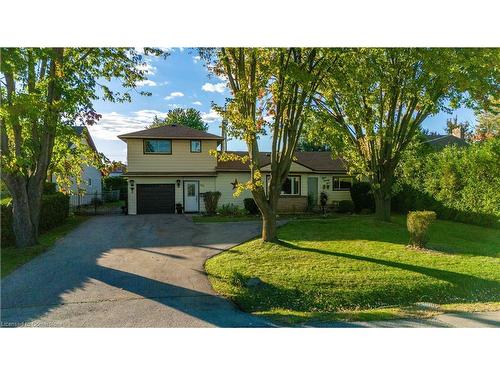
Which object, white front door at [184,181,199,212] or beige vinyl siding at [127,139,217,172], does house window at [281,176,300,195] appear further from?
white front door at [184,181,199,212]

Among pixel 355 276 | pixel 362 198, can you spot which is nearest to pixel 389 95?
pixel 355 276

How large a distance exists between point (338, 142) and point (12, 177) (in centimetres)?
883

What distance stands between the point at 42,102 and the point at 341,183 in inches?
620

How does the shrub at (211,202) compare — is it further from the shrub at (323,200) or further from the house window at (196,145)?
the shrub at (323,200)

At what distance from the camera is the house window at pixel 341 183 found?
61.5 ft

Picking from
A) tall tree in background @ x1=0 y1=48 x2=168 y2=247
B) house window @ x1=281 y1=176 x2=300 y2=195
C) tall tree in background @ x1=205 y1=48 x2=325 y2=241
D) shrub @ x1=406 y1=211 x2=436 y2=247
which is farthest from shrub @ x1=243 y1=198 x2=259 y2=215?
tall tree in background @ x1=0 y1=48 x2=168 y2=247

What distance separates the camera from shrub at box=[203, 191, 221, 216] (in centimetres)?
1505

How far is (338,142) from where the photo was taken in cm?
1004

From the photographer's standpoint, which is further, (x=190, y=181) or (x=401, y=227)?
(x=190, y=181)

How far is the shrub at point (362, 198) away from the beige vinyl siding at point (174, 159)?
7.74 meters

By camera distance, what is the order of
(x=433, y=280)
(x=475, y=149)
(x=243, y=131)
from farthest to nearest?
(x=475, y=149)
(x=243, y=131)
(x=433, y=280)

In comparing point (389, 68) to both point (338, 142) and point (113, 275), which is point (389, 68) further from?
point (113, 275)

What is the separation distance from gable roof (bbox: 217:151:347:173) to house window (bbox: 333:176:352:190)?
1.57 feet
